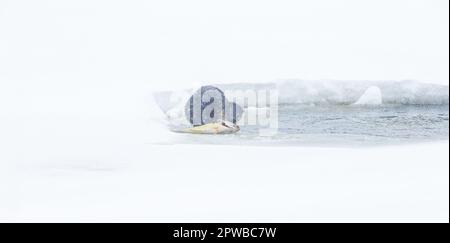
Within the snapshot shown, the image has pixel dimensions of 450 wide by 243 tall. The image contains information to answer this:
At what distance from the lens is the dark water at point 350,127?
2070 millimetres

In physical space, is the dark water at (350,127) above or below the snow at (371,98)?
below

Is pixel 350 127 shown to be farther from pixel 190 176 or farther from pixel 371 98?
pixel 190 176

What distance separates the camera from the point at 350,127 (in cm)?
209

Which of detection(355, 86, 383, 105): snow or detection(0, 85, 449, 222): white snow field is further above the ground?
detection(355, 86, 383, 105): snow

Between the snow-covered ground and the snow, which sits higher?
the snow

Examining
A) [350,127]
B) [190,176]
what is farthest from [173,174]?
[350,127]

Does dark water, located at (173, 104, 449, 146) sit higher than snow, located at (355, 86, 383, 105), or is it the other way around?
snow, located at (355, 86, 383, 105)

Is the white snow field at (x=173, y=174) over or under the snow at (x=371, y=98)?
under

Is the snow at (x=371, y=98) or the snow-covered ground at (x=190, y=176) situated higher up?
the snow at (x=371, y=98)

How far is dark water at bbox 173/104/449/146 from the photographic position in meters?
2.07

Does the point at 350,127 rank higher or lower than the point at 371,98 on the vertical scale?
lower

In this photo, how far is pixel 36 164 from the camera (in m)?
2.04
